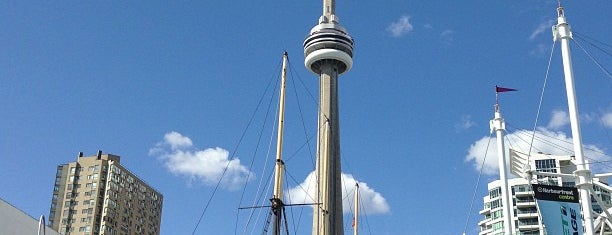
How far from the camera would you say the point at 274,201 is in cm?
4494

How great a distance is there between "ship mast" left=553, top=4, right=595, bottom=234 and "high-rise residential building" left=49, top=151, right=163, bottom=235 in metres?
99.4

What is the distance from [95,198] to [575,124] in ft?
337

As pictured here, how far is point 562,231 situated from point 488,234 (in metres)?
97.5

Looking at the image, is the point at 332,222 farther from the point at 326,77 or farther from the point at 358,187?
the point at 326,77

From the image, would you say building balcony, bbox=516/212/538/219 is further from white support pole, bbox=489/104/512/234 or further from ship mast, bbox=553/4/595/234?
ship mast, bbox=553/4/595/234

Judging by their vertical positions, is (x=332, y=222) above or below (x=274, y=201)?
above

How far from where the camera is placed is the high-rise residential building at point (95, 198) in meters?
123

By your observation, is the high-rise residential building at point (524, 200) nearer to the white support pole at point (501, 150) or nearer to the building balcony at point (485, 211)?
the building balcony at point (485, 211)

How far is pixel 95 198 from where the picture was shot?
4852 inches

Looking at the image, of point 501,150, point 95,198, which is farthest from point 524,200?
point 501,150

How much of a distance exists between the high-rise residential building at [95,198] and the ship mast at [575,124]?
99437 mm

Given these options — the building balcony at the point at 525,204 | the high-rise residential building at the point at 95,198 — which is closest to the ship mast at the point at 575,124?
the building balcony at the point at 525,204

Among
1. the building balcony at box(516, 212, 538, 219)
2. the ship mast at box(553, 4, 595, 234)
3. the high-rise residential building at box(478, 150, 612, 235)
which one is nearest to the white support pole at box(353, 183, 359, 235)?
the high-rise residential building at box(478, 150, 612, 235)

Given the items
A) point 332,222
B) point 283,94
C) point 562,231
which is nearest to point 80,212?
point 332,222
